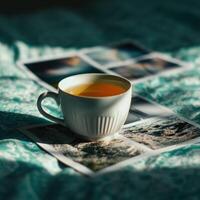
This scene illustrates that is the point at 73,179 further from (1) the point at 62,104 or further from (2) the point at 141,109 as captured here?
(2) the point at 141,109

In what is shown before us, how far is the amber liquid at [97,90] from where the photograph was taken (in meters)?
0.75

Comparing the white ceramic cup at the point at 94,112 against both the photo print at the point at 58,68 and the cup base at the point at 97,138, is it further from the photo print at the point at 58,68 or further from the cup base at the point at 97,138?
the photo print at the point at 58,68

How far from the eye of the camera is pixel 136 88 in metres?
A: 1.00

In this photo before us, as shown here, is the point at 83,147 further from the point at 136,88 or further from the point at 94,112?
the point at 136,88

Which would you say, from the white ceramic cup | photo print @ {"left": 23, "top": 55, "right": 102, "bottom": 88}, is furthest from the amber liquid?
photo print @ {"left": 23, "top": 55, "right": 102, "bottom": 88}

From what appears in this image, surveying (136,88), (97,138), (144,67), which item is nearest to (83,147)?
(97,138)

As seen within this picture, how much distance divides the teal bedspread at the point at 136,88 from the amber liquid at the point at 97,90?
11 centimetres

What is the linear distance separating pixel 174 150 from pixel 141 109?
0.53ft

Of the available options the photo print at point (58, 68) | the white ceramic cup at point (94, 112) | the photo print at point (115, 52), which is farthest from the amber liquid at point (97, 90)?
the photo print at point (115, 52)

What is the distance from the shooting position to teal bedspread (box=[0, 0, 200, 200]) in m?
0.65

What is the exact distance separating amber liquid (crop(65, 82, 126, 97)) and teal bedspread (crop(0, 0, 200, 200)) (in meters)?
0.11

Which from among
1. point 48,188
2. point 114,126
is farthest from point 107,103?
point 48,188

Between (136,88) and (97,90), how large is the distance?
0.24 meters

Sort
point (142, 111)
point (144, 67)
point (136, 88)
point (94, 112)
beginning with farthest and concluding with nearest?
point (144, 67) < point (136, 88) < point (142, 111) < point (94, 112)
